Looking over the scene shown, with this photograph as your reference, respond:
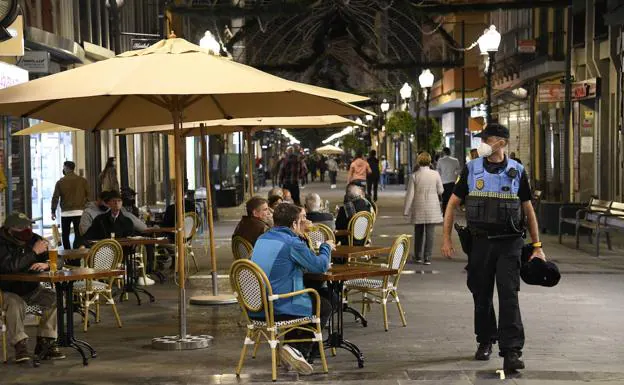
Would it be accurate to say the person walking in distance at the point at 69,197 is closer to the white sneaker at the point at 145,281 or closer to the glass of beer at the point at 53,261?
the white sneaker at the point at 145,281

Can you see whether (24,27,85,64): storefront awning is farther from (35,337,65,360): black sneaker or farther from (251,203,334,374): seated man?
(251,203,334,374): seated man

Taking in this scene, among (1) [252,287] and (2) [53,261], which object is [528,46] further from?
(1) [252,287]

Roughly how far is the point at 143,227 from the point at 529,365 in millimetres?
7658

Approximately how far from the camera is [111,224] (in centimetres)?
1547

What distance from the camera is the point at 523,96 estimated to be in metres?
39.2

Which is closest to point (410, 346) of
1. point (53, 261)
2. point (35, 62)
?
point (53, 261)

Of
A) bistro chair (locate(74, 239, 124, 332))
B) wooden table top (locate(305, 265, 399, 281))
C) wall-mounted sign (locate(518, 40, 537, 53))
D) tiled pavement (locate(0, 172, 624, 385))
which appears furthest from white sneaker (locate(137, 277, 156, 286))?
wall-mounted sign (locate(518, 40, 537, 53))

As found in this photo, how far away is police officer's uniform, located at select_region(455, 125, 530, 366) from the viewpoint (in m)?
9.49

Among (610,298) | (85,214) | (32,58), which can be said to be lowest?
(610,298)

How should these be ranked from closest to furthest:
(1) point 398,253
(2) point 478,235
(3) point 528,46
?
(2) point 478,235, (1) point 398,253, (3) point 528,46

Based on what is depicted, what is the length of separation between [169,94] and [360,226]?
20.9ft

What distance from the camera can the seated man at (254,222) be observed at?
13.0 metres

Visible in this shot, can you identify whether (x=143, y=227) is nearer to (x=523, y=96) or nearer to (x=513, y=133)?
(x=523, y=96)

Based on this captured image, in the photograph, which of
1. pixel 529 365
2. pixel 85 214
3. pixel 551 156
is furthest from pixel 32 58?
pixel 551 156
